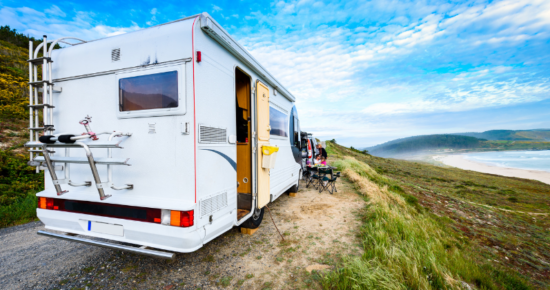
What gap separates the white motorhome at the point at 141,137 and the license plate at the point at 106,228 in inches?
0.5

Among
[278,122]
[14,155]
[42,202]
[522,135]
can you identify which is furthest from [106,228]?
[522,135]

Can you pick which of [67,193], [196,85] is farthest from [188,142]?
[67,193]

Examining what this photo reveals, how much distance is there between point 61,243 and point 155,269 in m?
2.10

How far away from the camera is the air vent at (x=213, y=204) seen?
244cm

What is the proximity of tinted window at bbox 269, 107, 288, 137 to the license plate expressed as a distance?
300 centimetres

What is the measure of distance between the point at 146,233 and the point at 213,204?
0.72 meters

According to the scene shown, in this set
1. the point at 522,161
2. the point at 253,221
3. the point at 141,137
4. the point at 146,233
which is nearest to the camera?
the point at 146,233

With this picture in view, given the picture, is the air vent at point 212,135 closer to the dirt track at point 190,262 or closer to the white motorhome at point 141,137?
the white motorhome at point 141,137

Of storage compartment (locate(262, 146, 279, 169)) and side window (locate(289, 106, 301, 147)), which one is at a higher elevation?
side window (locate(289, 106, 301, 147))

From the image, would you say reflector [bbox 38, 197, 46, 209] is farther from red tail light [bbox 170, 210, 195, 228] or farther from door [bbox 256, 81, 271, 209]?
door [bbox 256, 81, 271, 209]

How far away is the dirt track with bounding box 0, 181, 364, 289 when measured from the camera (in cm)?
265

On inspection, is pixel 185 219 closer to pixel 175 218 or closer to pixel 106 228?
pixel 175 218

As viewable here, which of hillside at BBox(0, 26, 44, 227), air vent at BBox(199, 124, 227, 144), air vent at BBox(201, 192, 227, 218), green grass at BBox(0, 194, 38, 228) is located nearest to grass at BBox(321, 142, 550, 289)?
air vent at BBox(201, 192, 227, 218)

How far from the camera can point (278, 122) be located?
529cm
